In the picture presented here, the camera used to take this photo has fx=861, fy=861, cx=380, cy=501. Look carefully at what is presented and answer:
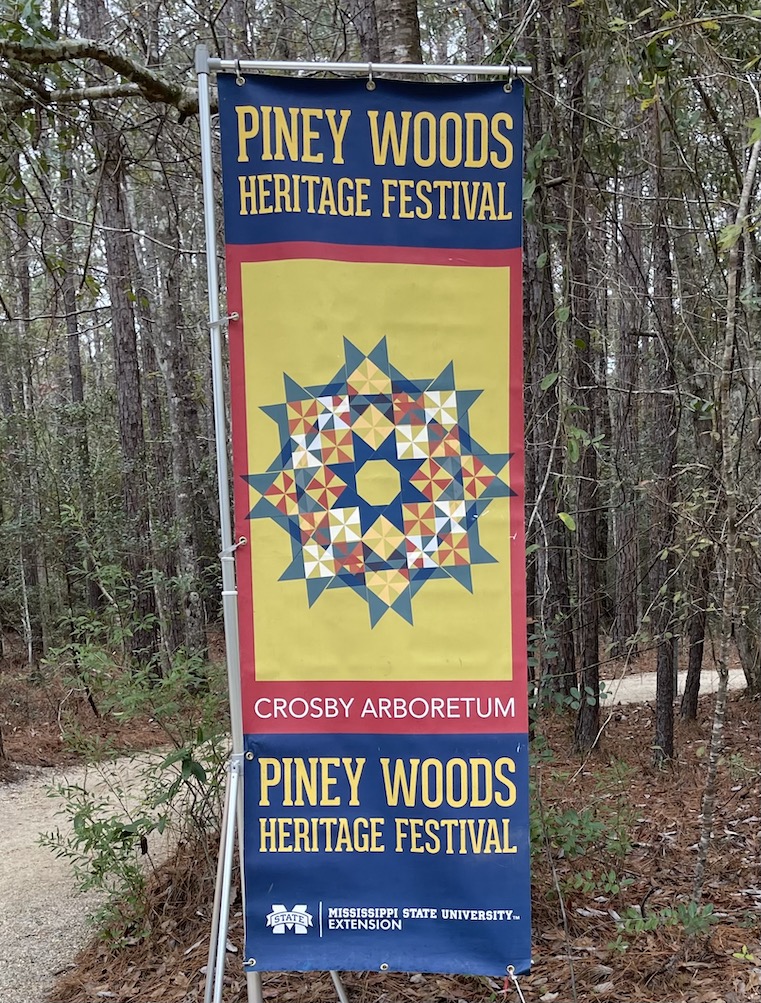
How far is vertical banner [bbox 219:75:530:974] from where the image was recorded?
9.45 feet

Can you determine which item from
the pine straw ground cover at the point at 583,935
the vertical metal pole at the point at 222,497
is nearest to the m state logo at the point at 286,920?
the vertical metal pole at the point at 222,497

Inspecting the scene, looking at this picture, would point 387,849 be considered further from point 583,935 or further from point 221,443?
point 583,935

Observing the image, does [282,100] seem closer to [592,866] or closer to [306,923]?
[306,923]

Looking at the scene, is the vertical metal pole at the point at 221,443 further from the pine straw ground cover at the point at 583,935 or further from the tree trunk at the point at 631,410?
the tree trunk at the point at 631,410

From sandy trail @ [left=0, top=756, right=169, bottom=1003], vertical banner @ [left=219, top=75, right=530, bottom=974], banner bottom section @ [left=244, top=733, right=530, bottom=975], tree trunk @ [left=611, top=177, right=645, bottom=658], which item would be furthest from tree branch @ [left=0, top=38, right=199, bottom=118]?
tree trunk @ [left=611, top=177, right=645, bottom=658]

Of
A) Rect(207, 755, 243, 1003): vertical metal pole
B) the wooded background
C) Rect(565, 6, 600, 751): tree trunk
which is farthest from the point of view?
Rect(565, 6, 600, 751): tree trunk

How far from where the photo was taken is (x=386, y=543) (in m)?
2.93

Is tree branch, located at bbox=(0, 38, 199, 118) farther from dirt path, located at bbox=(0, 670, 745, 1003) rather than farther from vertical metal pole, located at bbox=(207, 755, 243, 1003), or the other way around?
dirt path, located at bbox=(0, 670, 745, 1003)

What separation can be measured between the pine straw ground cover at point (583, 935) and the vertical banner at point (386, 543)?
978 millimetres

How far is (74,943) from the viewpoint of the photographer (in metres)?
5.05

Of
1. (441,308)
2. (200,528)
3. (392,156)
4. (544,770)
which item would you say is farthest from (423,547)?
(200,528)

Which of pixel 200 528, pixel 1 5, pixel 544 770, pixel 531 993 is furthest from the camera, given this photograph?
pixel 200 528

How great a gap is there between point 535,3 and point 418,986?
180 inches

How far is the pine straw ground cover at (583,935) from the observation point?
3996 millimetres
